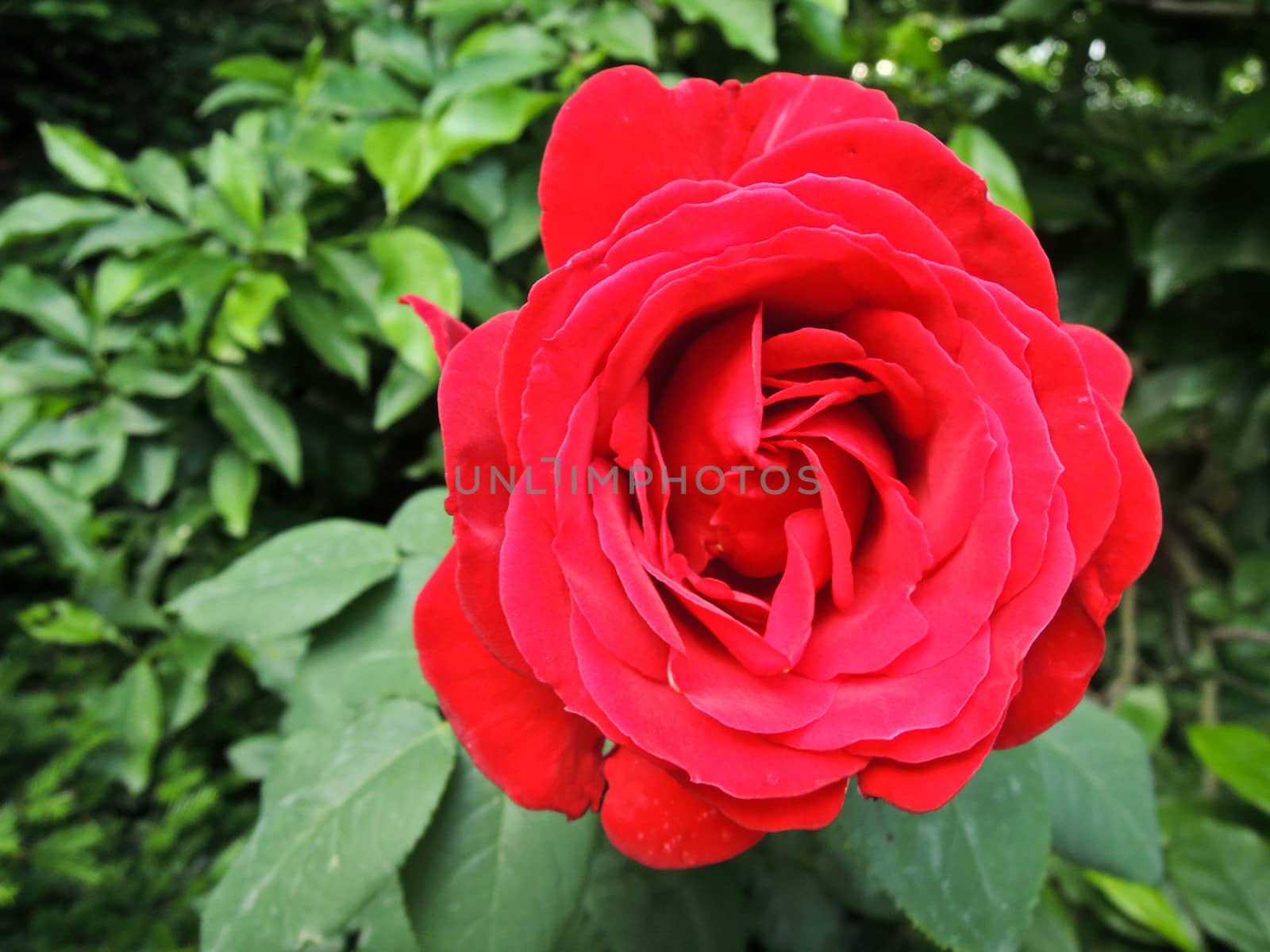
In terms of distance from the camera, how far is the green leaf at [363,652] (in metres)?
0.55

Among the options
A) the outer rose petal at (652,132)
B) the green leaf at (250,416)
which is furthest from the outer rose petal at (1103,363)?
the green leaf at (250,416)

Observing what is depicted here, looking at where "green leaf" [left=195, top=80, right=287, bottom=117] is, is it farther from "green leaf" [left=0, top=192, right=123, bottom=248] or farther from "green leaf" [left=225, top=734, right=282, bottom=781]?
"green leaf" [left=225, top=734, right=282, bottom=781]

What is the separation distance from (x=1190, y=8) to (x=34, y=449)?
5.92 ft

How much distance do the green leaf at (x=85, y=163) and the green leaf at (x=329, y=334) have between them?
317 millimetres

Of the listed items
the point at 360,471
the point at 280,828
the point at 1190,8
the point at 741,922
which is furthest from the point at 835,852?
the point at 1190,8

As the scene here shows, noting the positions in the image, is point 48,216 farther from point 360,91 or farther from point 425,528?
point 425,528

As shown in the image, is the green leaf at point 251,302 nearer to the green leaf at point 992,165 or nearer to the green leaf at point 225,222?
the green leaf at point 225,222

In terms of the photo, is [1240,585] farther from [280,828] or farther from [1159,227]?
[280,828]

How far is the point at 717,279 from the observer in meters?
0.31

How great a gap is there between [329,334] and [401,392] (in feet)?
0.47

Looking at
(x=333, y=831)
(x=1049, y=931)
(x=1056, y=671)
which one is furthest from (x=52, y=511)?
(x=1049, y=931)

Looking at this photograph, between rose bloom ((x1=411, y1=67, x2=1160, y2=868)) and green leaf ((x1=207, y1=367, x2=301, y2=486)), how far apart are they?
76 cm

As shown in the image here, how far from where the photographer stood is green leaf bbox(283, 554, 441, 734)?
55 cm

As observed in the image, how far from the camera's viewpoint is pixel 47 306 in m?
1.06
